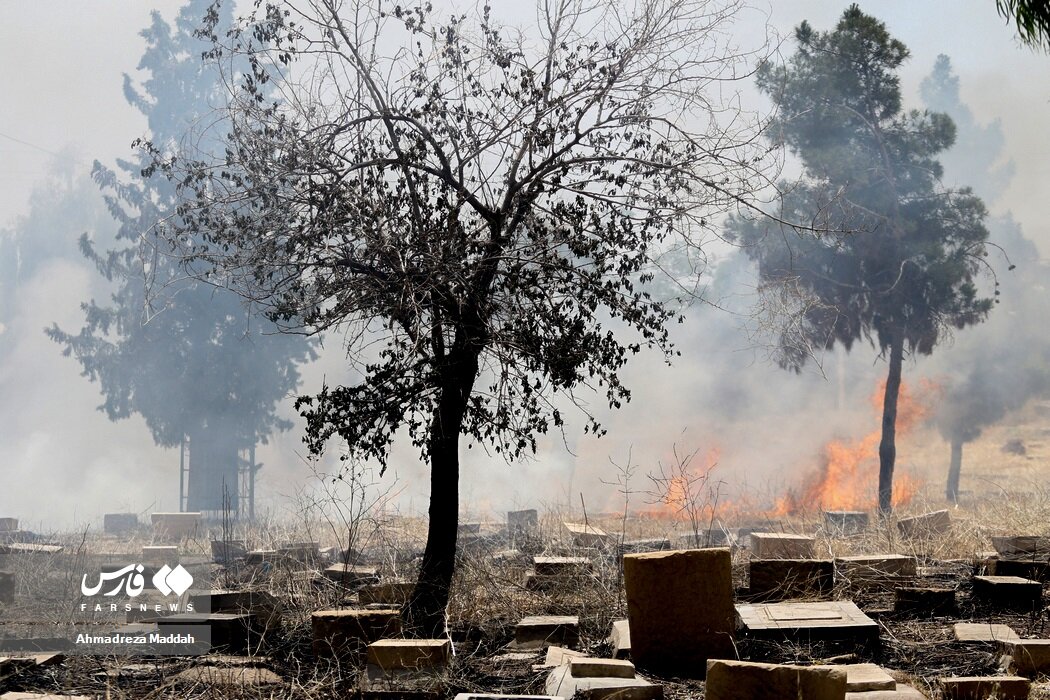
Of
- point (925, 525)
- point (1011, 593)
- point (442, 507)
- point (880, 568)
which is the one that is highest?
point (442, 507)

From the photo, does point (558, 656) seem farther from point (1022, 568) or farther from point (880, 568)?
point (1022, 568)

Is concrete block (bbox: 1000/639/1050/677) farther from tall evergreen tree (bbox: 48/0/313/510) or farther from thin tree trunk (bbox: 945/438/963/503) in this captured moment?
thin tree trunk (bbox: 945/438/963/503)

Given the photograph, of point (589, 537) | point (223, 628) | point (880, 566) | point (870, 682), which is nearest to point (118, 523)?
point (589, 537)

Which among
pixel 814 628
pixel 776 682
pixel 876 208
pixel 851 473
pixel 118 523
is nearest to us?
pixel 776 682

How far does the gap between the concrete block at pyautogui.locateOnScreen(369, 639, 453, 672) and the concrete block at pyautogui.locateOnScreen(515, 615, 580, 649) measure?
1509 mm

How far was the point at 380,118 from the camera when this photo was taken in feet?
29.2

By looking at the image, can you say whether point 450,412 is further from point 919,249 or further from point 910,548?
point 919,249

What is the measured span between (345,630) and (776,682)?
12.2 feet

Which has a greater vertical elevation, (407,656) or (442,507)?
(442,507)

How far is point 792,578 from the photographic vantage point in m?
8.80

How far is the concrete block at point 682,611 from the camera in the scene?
23.9ft

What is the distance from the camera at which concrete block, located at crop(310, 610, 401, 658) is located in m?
7.72

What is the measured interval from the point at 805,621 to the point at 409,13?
5.96 metres

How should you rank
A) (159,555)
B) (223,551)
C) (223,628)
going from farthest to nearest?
(159,555) < (223,551) < (223,628)
